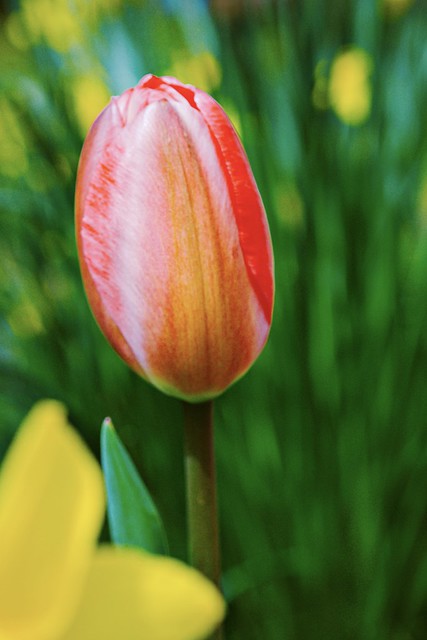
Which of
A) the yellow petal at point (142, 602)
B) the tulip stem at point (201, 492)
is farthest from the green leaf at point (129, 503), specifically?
the yellow petal at point (142, 602)

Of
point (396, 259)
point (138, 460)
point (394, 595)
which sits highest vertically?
point (396, 259)

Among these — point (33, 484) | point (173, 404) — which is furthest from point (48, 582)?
point (173, 404)

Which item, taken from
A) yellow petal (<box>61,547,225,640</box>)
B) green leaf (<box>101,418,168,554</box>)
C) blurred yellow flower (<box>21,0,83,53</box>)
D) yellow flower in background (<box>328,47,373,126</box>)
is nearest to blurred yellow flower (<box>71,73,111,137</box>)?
blurred yellow flower (<box>21,0,83,53</box>)

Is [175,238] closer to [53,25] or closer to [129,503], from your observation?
[129,503]

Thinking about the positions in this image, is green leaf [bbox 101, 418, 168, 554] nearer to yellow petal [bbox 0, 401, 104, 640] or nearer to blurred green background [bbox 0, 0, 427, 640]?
yellow petal [bbox 0, 401, 104, 640]

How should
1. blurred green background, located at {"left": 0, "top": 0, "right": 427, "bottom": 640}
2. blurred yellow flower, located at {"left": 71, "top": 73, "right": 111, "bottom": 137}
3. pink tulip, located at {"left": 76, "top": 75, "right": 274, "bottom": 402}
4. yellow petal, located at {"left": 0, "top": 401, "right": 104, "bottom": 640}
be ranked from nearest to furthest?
yellow petal, located at {"left": 0, "top": 401, "right": 104, "bottom": 640} → pink tulip, located at {"left": 76, "top": 75, "right": 274, "bottom": 402} → blurred green background, located at {"left": 0, "top": 0, "right": 427, "bottom": 640} → blurred yellow flower, located at {"left": 71, "top": 73, "right": 111, "bottom": 137}

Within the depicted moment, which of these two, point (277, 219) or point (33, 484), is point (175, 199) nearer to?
point (33, 484)
